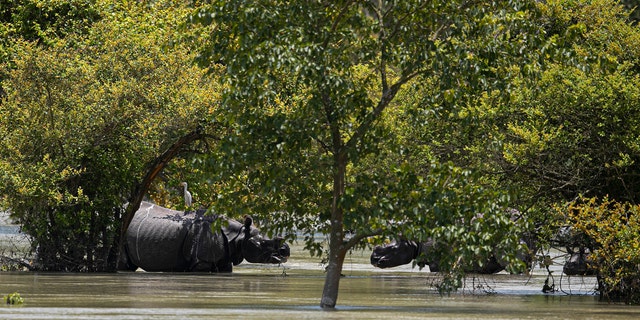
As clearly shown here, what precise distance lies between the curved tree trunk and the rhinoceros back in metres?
0.48

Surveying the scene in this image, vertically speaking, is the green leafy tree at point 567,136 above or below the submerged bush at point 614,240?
above

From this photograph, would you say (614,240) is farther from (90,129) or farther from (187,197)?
(90,129)

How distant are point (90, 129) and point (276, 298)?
8.89 meters

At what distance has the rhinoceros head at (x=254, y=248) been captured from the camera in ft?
124

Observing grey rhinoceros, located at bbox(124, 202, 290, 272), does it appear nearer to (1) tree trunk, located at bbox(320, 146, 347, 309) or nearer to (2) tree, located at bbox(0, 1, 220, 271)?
(2) tree, located at bbox(0, 1, 220, 271)

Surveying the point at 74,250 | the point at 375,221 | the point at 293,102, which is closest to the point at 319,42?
the point at 375,221

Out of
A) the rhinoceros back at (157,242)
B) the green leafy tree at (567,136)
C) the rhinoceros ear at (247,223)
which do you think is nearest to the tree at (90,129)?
the rhinoceros back at (157,242)

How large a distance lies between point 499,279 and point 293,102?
23.2ft

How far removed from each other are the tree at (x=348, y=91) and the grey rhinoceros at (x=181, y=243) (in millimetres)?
14377

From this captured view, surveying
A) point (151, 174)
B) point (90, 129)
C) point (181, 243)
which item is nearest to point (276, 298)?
point (90, 129)

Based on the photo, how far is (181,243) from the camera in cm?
3700

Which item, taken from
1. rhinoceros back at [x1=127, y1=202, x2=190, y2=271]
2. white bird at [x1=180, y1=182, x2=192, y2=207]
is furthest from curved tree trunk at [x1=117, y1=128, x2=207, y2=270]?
white bird at [x1=180, y1=182, x2=192, y2=207]

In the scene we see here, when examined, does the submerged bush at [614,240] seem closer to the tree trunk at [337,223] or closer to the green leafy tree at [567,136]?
the green leafy tree at [567,136]

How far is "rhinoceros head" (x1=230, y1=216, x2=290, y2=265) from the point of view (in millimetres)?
37656
